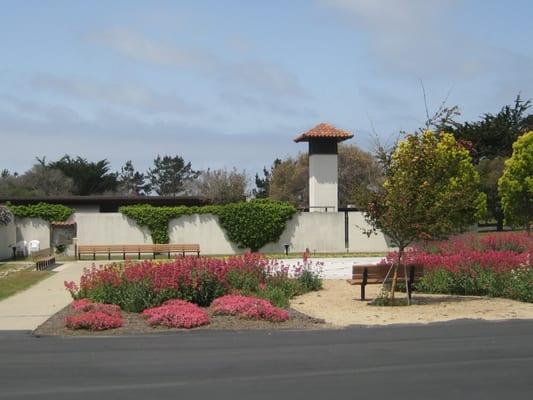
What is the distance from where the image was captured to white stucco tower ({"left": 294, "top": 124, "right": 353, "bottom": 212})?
40.1 meters

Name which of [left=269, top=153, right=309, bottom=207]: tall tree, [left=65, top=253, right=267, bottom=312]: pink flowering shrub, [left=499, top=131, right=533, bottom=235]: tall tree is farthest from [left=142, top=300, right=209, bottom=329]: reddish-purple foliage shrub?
[left=269, top=153, right=309, bottom=207]: tall tree

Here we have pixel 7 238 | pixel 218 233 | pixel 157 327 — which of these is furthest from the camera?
pixel 218 233

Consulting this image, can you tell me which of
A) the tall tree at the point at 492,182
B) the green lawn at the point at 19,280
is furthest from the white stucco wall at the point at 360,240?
the green lawn at the point at 19,280

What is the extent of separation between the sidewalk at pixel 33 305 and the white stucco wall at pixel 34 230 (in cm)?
1556

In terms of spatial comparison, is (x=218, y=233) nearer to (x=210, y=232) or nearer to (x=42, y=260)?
(x=210, y=232)

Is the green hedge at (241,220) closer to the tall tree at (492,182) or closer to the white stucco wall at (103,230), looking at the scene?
the white stucco wall at (103,230)

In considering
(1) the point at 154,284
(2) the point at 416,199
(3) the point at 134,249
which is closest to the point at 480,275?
(2) the point at 416,199

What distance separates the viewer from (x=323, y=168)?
4031cm

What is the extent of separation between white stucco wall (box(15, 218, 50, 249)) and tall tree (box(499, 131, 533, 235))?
24.1 metres

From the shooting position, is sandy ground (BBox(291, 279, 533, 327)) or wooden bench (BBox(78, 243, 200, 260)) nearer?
sandy ground (BBox(291, 279, 533, 327))

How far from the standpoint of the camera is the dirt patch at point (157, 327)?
37.7ft

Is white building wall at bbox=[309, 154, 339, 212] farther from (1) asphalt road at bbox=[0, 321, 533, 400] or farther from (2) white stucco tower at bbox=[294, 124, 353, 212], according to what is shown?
(1) asphalt road at bbox=[0, 321, 533, 400]

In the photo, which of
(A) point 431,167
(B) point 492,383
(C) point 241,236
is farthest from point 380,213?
(C) point 241,236

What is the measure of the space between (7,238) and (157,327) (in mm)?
24489
